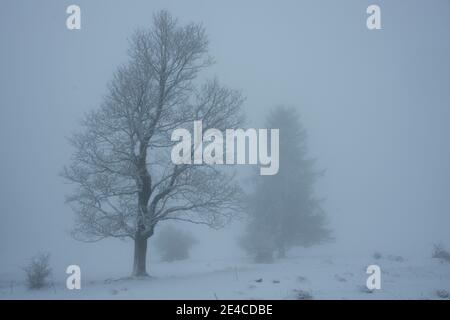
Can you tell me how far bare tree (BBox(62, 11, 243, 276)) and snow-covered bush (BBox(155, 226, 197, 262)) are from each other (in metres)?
16.7

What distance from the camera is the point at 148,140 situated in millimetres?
14414

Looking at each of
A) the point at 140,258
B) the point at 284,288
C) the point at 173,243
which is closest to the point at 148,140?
the point at 140,258

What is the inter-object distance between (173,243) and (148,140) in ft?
62.3

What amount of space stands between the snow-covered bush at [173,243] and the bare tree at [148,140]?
16.7 meters

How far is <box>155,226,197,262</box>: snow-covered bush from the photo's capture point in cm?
3081

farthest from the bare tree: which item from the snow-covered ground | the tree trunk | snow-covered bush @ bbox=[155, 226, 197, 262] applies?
snow-covered bush @ bbox=[155, 226, 197, 262]

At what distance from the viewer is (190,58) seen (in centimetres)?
1512

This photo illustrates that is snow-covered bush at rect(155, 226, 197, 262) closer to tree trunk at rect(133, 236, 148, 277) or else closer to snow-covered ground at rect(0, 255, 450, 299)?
tree trunk at rect(133, 236, 148, 277)

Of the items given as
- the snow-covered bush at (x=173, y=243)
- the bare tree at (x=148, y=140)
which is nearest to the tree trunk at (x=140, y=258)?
the bare tree at (x=148, y=140)

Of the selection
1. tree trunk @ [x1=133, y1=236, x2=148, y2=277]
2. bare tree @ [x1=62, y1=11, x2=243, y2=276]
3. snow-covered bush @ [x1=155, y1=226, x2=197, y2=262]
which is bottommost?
snow-covered bush @ [x1=155, y1=226, x2=197, y2=262]

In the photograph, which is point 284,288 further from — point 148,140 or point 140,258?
point 148,140

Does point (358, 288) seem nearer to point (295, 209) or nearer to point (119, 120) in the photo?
point (119, 120)
